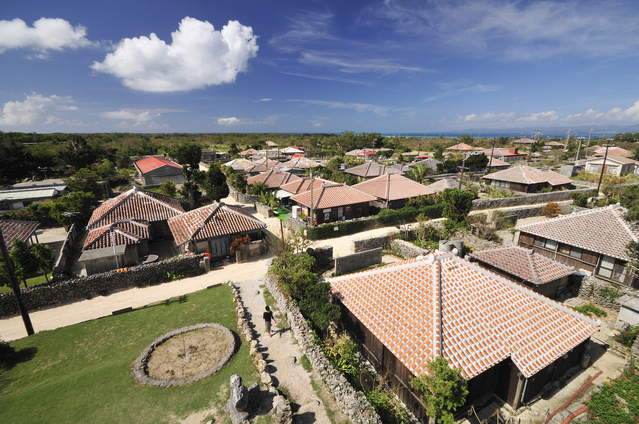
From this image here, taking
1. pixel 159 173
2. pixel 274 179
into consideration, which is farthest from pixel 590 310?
pixel 159 173

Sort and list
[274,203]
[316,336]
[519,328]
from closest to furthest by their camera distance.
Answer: [519,328] < [316,336] < [274,203]

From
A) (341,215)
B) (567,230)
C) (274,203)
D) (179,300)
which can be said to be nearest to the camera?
(179,300)

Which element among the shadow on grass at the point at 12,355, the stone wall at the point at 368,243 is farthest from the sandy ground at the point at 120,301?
the stone wall at the point at 368,243

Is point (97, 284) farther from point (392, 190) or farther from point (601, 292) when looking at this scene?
point (601, 292)

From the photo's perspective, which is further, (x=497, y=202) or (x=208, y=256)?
(x=497, y=202)

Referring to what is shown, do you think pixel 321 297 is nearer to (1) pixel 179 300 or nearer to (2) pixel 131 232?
(1) pixel 179 300

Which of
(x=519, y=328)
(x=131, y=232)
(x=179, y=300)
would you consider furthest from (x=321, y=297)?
(x=131, y=232)
